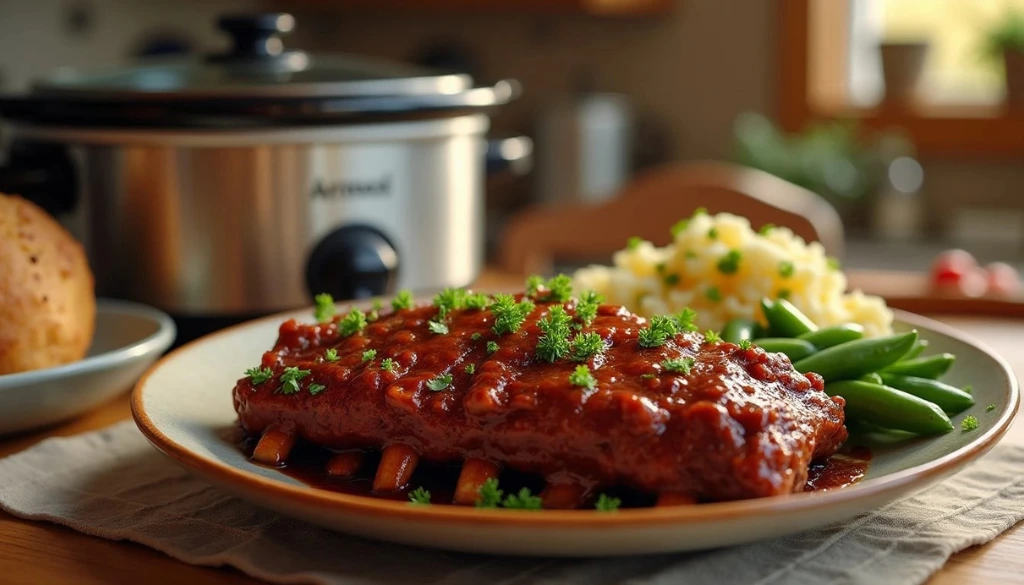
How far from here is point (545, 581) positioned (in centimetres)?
100

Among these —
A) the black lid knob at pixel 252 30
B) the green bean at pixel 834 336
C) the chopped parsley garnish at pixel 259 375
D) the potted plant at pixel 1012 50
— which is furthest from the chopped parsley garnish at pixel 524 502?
the potted plant at pixel 1012 50

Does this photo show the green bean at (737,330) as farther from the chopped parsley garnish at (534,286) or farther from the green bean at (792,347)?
the chopped parsley garnish at (534,286)

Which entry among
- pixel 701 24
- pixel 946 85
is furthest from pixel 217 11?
pixel 946 85

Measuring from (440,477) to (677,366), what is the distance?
258 millimetres

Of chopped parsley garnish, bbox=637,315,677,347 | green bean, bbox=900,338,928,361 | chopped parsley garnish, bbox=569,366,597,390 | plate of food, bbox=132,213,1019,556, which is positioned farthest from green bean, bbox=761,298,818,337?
chopped parsley garnish, bbox=569,366,597,390

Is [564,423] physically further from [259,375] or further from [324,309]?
[324,309]

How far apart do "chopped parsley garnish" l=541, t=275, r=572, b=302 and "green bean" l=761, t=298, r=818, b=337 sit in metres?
0.33

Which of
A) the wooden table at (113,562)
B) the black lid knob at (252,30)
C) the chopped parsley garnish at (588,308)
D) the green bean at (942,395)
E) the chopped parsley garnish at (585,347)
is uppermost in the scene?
the black lid knob at (252,30)

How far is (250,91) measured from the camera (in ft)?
6.01

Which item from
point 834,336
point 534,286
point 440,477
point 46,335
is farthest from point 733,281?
point 46,335

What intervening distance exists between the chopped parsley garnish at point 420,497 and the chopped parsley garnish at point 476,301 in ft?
0.87

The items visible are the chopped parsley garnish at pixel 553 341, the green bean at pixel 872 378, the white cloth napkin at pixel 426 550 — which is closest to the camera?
the white cloth napkin at pixel 426 550

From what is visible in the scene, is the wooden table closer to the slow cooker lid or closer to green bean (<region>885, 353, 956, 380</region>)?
green bean (<region>885, 353, 956, 380</region>)

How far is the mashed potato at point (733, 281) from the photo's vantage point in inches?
64.2
